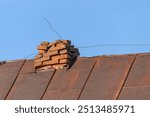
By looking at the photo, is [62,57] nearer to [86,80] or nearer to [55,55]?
[55,55]

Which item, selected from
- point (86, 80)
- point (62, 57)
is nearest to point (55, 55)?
point (62, 57)

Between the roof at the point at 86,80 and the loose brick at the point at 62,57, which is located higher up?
the loose brick at the point at 62,57

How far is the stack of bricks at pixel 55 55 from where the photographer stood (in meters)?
10.1

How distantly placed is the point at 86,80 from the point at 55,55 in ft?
3.09

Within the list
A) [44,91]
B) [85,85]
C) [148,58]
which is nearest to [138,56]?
[148,58]

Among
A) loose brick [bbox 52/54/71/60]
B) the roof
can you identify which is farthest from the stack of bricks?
the roof

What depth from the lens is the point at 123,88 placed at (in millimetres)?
9047

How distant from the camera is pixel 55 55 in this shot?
10219mm

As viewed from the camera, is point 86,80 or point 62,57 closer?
point 86,80

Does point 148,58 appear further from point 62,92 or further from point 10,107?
point 10,107

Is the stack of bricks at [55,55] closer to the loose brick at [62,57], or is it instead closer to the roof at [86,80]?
the loose brick at [62,57]

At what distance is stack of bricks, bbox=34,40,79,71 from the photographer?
33.2 ft

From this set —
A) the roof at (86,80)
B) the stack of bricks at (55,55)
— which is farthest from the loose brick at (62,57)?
the roof at (86,80)

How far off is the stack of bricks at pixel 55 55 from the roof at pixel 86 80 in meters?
0.13
